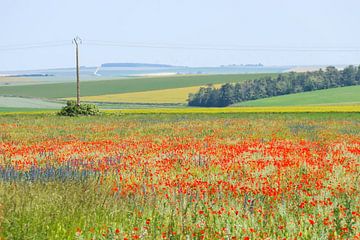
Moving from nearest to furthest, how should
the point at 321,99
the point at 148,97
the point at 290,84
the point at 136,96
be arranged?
the point at 321,99
the point at 290,84
the point at 148,97
the point at 136,96

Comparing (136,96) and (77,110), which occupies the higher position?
(77,110)

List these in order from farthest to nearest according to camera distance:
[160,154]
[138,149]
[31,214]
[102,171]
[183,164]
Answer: [138,149]
[160,154]
[183,164]
[102,171]
[31,214]

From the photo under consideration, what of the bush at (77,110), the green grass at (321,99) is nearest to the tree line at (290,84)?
the green grass at (321,99)

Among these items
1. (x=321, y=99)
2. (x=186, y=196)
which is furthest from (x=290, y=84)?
(x=186, y=196)

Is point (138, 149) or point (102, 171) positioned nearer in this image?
point (102, 171)

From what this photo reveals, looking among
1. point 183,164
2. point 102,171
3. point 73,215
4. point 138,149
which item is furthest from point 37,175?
point 138,149

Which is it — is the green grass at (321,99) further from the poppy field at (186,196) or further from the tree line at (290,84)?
the poppy field at (186,196)

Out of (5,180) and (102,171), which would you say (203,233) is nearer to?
(5,180)

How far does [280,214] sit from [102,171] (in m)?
5.18

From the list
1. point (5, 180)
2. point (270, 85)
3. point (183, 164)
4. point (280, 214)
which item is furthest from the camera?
point (270, 85)

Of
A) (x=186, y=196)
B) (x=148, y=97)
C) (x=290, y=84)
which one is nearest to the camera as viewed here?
(x=186, y=196)

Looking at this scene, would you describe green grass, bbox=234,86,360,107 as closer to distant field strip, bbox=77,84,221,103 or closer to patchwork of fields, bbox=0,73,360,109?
patchwork of fields, bbox=0,73,360,109

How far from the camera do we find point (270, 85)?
11369 centimetres

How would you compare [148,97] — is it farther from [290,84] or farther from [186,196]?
[186,196]
